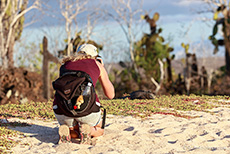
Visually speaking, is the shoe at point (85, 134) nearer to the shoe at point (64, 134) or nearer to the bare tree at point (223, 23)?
the shoe at point (64, 134)

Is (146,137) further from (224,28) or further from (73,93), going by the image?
(224,28)

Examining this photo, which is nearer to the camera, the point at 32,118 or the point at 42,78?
the point at 32,118

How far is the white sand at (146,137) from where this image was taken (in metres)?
4.22

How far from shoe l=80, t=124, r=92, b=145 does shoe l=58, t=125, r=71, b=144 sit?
20 cm

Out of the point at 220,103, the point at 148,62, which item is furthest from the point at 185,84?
the point at 220,103

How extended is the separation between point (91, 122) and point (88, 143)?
31 centimetres

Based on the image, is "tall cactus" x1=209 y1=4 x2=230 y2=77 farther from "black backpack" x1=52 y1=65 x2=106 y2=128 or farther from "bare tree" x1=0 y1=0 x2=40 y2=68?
"black backpack" x1=52 y1=65 x2=106 y2=128

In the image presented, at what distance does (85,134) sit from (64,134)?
305 mm

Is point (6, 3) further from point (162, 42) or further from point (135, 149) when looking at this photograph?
point (135, 149)

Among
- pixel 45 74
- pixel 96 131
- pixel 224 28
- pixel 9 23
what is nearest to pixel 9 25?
pixel 9 23

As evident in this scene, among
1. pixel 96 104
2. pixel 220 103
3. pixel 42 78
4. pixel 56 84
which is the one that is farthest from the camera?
pixel 42 78

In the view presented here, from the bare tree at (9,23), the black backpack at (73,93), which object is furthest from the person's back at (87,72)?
the bare tree at (9,23)

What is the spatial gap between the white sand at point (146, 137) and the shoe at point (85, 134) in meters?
0.13

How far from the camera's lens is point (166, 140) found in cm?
470
